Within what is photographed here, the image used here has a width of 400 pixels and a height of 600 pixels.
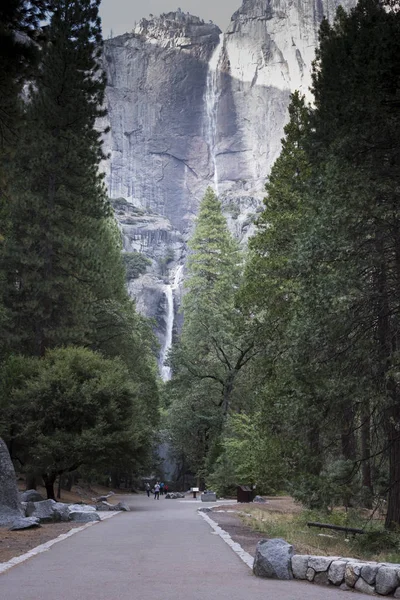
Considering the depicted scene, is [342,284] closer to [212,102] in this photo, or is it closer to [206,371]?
[206,371]

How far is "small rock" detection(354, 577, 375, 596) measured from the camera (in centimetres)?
753

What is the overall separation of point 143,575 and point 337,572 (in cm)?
247

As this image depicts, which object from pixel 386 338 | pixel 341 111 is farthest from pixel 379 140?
pixel 386 338

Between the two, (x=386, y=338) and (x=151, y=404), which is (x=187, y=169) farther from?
(x=386, y=338)

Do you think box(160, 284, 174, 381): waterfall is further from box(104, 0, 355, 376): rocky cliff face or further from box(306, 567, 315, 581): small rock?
box(306, 567, 315, 581): small rock

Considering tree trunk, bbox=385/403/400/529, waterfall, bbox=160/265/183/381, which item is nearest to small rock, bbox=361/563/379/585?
tree trunk, bbox=385/403/400/529

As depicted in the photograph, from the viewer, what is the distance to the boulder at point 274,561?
8.46 metres

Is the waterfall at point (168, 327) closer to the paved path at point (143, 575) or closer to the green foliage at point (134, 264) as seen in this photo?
the green foliage at point (134, 264)

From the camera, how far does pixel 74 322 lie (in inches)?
1139

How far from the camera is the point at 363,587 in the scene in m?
7.63

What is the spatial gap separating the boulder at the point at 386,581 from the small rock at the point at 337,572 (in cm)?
54

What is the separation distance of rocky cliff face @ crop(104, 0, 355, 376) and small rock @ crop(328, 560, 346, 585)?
109452mm

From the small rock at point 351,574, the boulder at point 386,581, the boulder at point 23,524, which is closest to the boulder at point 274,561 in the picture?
the small rock at point 351,574

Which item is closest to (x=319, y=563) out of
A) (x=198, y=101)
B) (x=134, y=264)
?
(x=134, y=264)
